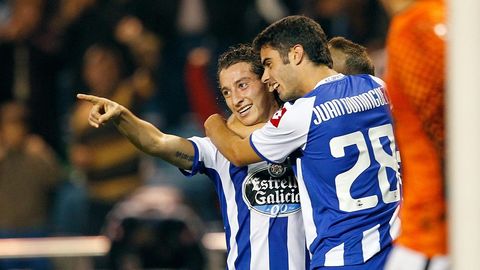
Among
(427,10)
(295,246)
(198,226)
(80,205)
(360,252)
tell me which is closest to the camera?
(427,10)

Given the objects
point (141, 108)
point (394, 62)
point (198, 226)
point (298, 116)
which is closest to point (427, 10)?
point (394, 62)

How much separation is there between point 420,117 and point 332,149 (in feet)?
3.66

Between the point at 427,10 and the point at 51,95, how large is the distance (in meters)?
6.47

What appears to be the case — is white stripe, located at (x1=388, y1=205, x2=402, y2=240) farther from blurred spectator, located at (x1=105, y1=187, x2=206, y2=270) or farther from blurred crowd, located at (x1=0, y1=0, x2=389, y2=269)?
blurred crowd, located at (x1=0, y1=0, x2=389, y2=269)

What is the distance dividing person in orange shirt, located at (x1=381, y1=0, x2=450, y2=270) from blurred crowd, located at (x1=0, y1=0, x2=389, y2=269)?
17.1 feet

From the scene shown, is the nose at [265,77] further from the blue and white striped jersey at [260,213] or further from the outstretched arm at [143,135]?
the outstretched arm at [143,135]

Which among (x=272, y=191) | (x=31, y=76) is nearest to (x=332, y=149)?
(x=272, y=191)

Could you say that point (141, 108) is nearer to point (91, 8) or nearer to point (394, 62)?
point (91, 8)

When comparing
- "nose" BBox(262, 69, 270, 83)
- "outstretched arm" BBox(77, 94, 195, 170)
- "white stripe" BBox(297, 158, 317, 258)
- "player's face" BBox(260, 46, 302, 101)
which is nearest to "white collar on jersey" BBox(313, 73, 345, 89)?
"player's face" BBox(260, 46, 302, 101)

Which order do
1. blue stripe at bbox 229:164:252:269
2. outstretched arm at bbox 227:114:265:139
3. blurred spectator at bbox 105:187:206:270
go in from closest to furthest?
outstretched arm at bbox 227:114:265:139
blue stripe at bbox 229:164:252:269
blurred spectator at bbox 105:187:206:270

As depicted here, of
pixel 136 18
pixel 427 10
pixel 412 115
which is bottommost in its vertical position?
pixel 412 115

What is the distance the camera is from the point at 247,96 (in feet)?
17.1

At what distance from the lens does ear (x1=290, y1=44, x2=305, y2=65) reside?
4.96 meters

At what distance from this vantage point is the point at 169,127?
9602mm
